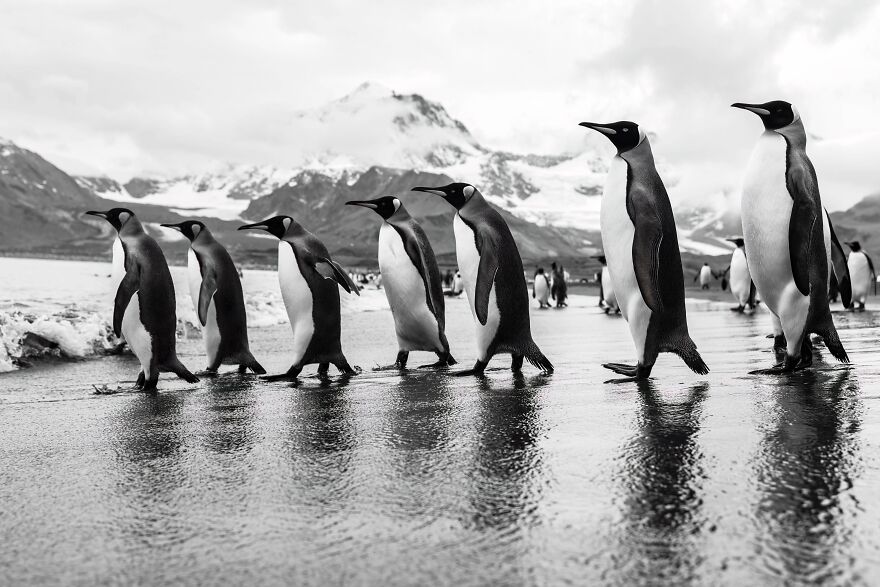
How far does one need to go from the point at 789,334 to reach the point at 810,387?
911 mm

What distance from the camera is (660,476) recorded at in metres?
2.64

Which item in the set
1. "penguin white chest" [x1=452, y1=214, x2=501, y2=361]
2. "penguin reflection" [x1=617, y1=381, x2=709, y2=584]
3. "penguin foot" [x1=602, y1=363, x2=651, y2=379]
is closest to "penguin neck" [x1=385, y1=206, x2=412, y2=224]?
"penguin white chest" [x1=452, y1=214, x2=501, y2=361]

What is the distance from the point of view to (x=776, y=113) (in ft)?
18.7

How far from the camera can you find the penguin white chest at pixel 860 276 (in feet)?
56.7

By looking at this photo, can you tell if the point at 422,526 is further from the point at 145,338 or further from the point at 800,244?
the point at 145,338

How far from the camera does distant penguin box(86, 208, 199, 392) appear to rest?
6.37 m

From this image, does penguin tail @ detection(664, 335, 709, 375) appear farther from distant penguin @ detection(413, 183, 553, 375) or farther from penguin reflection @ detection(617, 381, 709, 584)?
penguin reflection @ detection(617, 381, 709, 584)

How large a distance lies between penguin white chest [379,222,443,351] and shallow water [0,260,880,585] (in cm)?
216

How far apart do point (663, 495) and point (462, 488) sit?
602 millimetres

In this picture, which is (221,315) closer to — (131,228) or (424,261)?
(131,228)

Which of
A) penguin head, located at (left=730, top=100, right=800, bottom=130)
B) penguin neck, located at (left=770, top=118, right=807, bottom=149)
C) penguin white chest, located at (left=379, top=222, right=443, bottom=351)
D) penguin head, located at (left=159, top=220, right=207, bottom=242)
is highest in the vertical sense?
penguin head, located at (left=730, top=100, right=800, bottom=130)

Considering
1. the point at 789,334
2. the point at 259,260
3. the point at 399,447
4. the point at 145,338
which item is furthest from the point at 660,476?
the point at 259,260

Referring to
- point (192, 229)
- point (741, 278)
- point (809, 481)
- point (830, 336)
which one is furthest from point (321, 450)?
point (741, 278)

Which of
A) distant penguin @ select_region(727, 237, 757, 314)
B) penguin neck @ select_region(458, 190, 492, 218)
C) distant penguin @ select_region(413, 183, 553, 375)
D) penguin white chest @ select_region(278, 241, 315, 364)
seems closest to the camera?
distant penguin @ select_region(413, 183, 553, 375)
